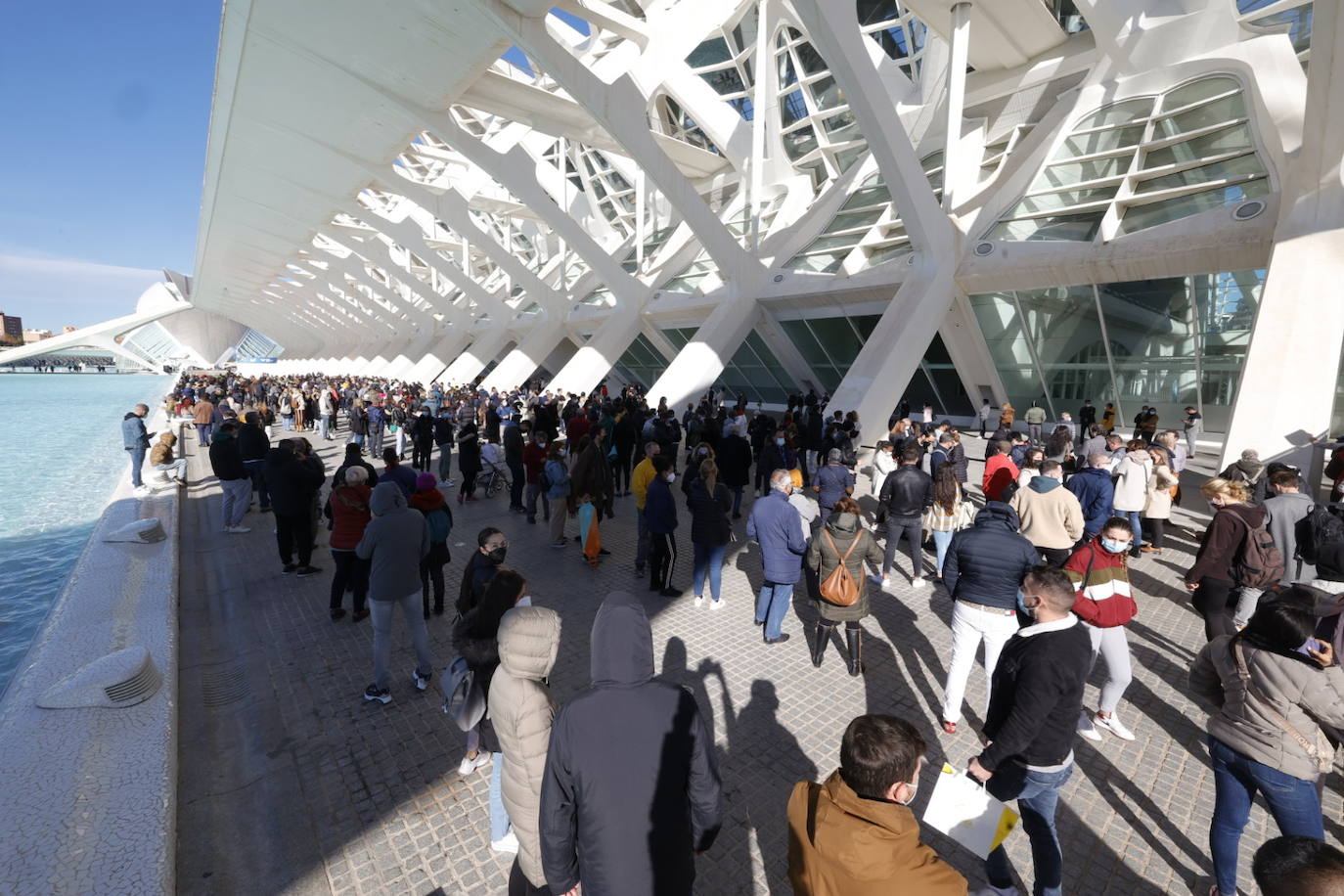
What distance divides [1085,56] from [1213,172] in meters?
6.29

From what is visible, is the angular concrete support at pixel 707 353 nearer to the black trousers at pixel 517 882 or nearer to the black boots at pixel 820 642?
the black boots at pixel 820 642

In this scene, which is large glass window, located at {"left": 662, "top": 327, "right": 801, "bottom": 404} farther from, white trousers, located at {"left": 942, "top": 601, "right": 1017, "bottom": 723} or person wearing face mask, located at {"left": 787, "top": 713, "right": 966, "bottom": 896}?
person wearing face mask, located at {"left": 787, "top": 713, "right": 966, "bottom": 896}

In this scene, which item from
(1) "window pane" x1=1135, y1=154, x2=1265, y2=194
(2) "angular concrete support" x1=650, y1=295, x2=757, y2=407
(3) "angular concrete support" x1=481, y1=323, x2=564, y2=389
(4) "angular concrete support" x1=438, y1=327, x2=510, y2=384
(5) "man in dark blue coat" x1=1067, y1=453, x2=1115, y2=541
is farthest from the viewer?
(4) "angular concrete support" x1=438, y1=327, x2=510, y2=384

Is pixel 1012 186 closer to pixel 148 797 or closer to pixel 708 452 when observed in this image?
pixel 708 452

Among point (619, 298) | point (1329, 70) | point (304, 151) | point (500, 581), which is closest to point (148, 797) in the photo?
point (500, 581)

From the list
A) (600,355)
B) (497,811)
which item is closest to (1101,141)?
(600,355)

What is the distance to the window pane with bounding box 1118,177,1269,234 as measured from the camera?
33.2 ft

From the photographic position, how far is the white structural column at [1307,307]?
8.12 meters

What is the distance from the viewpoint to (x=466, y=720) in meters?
2.81

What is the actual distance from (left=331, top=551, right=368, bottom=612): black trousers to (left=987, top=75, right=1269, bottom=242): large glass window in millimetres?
13661

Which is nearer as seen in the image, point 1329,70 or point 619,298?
point 1329,70

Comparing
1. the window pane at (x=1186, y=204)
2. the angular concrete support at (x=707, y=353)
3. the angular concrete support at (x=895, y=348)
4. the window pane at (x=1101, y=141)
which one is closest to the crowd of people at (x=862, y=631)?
the angular concrete support at (x=895, y=348)

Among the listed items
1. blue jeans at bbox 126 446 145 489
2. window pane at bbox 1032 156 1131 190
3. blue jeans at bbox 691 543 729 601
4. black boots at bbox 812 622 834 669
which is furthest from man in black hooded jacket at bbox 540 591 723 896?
window pane at bbox 1032 156 1131 190

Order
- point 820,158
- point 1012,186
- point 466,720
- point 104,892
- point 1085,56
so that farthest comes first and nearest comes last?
point 820,158
point 1085,56
point 1012,186
point 466,720
point 104,892
